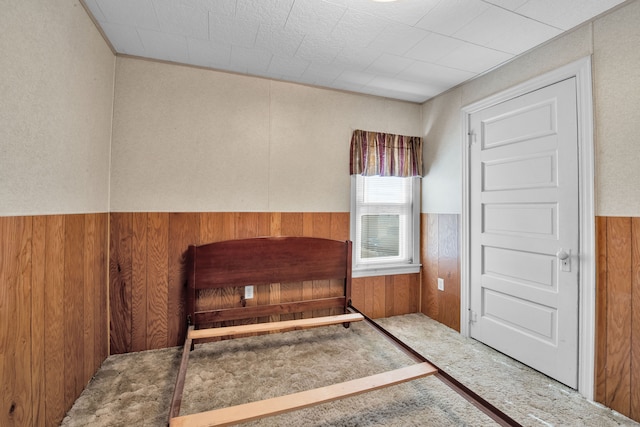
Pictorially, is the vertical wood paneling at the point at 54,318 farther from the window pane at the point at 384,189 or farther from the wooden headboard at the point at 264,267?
the window pane at the point at 384,189

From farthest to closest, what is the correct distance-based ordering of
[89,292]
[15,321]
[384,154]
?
1. [384,154]
2. [89,292]
3. [15,321]

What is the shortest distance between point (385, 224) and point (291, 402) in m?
2.15

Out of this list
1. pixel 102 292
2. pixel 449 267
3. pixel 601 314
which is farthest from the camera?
pixel 449 267

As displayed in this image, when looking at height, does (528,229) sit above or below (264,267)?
above

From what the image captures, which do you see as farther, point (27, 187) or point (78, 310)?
point (78, 310)

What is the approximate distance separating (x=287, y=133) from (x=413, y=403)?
2.38 m

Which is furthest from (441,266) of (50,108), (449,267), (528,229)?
(50,108)

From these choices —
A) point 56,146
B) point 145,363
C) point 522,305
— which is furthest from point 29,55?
point 522,305

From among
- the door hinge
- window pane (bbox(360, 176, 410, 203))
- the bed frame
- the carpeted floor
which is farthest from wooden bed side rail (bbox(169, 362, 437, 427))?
the door hinge

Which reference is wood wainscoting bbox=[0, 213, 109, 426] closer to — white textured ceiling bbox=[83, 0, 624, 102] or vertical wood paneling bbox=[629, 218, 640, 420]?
white textured ceiling bbox=[83, 0, 624, 102]

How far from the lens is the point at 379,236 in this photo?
3.20 metres

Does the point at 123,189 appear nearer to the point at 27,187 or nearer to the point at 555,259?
the point at 27,187

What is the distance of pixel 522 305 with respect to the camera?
2.28 meters

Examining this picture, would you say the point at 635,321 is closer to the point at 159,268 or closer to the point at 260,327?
the point at 260,327
